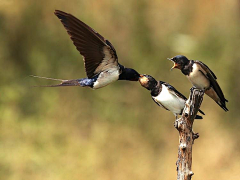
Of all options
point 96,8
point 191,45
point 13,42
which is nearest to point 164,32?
point 191,45

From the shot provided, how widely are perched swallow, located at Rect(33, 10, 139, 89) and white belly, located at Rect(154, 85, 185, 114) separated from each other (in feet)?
0.39

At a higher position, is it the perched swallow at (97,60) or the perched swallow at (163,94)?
the perched swallow at (97,60)

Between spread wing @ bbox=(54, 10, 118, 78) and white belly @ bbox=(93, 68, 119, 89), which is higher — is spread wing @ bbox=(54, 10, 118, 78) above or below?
above

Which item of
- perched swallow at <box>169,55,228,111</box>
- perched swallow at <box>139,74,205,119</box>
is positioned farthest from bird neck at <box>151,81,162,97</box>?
perched swallow at <box>169,55,228,111</box>

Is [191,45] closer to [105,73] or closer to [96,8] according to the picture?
[96,8]

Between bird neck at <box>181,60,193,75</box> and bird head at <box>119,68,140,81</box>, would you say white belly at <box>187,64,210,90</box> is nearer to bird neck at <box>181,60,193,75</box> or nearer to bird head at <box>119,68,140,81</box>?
bird neck at <box>181,60,193,75</box>

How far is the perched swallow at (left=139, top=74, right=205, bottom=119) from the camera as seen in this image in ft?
5.27

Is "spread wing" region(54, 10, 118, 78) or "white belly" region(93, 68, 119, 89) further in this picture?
"white belly" region(93, 68, 119, 89)

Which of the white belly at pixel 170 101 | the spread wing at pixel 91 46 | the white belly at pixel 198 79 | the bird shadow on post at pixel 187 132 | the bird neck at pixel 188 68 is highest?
the spread wing at pixel 91 46

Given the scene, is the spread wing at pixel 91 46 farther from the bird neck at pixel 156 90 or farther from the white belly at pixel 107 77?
the bird neck at pixel 156 90

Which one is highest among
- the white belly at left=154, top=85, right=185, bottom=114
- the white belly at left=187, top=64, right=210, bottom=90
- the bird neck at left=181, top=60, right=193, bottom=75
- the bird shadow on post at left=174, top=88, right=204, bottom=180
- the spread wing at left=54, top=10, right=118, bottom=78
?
the spread wing at left=54, top=10, right=118, bottom=78

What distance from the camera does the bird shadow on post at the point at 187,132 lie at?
1576 millimetres

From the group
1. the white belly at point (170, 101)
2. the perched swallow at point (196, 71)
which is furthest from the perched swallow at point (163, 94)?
the perched swallow at point (196, 71)

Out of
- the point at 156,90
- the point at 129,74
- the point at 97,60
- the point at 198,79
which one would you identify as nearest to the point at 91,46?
the point at 97,60
